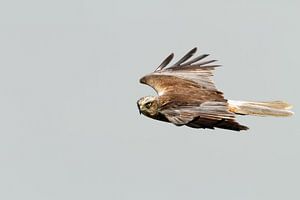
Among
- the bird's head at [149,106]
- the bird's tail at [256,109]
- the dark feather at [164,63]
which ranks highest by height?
the dark feather at [164,63]

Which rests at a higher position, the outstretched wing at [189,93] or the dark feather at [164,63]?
the dark feather at [164,63]

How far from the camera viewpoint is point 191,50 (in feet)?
82.5

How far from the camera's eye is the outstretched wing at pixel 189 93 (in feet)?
65.3

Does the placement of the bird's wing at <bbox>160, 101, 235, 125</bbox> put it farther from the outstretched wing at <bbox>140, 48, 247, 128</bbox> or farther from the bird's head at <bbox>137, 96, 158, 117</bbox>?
the bird's head at <bbox>137, 96, 158, 117</bbox>

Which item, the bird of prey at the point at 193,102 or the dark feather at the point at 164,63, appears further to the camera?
the dark feather at the point at 164,63

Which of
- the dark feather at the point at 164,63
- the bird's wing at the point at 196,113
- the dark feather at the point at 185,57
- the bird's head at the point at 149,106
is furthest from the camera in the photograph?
the dark feather at the point at 164,63

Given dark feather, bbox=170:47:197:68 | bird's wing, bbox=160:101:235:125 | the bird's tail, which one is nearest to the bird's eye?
bird's wing, bbox=160:101:235:125

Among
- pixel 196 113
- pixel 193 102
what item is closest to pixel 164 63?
pixel 193 102

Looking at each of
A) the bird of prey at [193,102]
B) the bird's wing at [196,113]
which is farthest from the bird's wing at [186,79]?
the bird's wing at [196,113]

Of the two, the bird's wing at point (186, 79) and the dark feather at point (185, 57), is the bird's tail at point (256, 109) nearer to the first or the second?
the bird's wing at point (186, 79)

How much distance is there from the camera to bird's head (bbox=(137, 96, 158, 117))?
853 inches

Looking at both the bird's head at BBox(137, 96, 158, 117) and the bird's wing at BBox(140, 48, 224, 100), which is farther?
the bird's wing at BBox(140, 48, 224, 100)

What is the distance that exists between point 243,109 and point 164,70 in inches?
96.0

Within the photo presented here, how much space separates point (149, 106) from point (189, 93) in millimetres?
968
